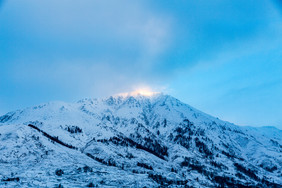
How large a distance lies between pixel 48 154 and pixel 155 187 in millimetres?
74420

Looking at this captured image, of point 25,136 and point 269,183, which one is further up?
point 25,136

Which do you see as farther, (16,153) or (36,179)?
(16,153)

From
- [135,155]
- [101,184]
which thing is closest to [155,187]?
[101,184]

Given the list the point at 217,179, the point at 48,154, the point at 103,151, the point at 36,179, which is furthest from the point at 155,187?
the point at 217,179

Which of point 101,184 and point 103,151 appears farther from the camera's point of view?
point 103,151

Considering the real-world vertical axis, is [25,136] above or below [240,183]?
above

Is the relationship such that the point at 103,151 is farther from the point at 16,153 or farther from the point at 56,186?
the point at 56,186

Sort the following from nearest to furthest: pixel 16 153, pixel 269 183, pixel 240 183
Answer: pixel 16 153
pixel 240 183
pixel 269 183

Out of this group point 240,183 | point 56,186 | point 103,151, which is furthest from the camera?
point 240,183

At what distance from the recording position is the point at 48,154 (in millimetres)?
103625

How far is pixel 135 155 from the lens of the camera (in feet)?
550

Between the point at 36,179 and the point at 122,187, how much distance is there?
25938 mm

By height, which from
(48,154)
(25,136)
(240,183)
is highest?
(25,136)

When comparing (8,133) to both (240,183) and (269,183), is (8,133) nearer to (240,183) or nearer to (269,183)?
(240,183)
